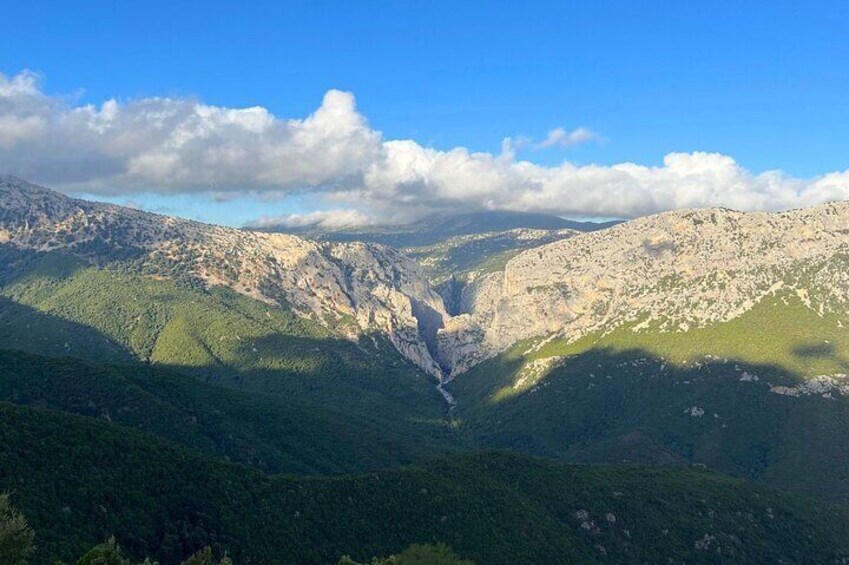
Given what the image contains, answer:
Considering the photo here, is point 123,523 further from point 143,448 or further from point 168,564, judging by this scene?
point 143,448

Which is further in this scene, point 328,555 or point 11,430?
point 328,555

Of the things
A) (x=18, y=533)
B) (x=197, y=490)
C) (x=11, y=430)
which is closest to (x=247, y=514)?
(x=197, y=490)

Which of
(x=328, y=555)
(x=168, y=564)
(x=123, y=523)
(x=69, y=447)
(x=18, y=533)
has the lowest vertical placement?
(x=328, y=555)

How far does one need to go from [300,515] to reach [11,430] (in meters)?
77.9

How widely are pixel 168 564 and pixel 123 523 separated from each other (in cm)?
1430

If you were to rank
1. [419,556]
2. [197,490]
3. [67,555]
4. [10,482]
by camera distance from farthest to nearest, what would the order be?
[197,490] → [419,556] → [10,482] → [67,555]

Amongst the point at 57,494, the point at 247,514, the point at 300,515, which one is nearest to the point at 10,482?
the point at 57,494

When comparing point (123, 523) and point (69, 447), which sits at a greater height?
point (69, 447)

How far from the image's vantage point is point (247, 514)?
186125mm

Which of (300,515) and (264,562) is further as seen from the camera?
(300,515)

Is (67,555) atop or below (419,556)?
atop

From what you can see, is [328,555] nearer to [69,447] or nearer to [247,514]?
[247,514]

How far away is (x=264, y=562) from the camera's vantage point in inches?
6875

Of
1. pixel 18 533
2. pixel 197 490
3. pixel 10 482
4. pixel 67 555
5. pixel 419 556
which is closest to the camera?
pixel 18 533
